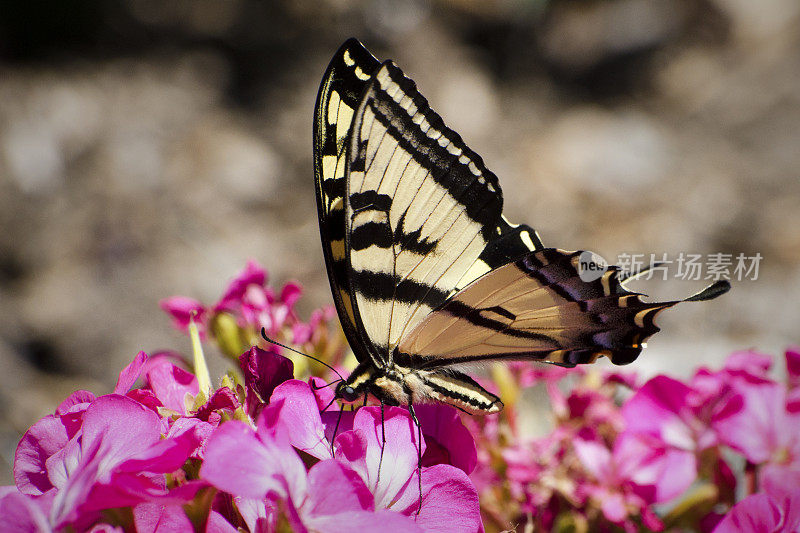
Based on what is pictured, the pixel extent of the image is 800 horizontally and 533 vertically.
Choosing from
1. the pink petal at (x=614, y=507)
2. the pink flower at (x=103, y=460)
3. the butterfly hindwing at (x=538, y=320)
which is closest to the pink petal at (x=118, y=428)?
the pink flower at (x=103, y=460)

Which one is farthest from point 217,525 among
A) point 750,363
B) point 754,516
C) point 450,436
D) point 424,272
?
point 750,363

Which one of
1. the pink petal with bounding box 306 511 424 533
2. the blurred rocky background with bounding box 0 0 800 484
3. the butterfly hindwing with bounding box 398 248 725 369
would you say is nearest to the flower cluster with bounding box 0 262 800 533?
the pink petal with bounding box 306 511 424 533

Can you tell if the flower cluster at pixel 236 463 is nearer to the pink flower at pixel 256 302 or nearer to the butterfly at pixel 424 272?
the butterfly at pixel 424 272

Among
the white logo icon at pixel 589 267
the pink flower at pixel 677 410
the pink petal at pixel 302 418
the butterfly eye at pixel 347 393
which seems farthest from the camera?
the pink flower at pixel 677 410

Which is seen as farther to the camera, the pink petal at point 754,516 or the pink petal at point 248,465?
the pink petal at point 754,516

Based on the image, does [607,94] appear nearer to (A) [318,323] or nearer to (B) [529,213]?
(B) [529,213]

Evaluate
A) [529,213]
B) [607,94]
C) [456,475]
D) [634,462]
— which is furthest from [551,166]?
[456,475]
